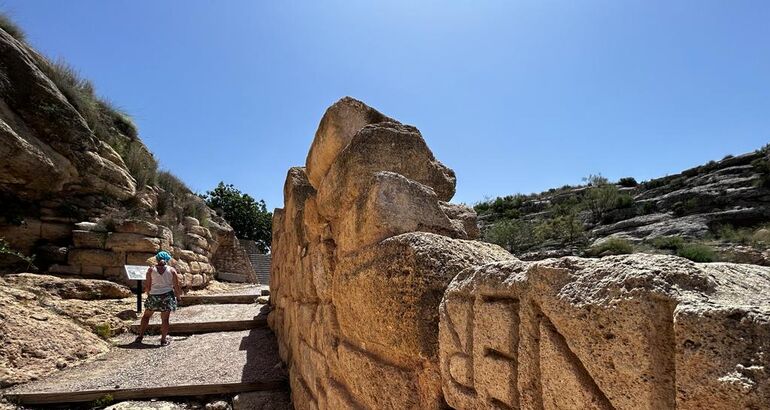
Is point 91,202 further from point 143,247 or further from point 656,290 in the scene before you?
point 656,290

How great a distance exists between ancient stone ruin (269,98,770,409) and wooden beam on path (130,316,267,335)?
3661 millimetres

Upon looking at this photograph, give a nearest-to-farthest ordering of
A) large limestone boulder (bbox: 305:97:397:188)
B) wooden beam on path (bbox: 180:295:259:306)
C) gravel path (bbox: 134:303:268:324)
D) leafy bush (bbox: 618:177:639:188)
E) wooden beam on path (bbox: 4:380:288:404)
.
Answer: large limestone boulder (bbox: 305:97:397:188) → wooden beam on path (bbox: 4:380:288:404) → gravel path (bbox: 134:303:268:324) → wooden beam on path (bbox: 180:295:259:306) → leafy bush (bbox: 618:177:639:188)

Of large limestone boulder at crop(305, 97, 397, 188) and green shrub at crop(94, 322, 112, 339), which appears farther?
green shrub at crop(94, 322, 112, 339)

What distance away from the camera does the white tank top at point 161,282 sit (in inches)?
207

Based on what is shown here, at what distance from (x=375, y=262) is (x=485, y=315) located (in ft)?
1.77

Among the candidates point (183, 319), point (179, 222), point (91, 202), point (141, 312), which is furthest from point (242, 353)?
point (179, 222)

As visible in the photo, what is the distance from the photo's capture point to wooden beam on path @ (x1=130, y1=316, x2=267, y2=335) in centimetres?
539

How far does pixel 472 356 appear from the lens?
1.02 meters

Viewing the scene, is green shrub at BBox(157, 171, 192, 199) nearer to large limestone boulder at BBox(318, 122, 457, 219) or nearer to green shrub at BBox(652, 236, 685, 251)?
large limestone boulder at BBox(318, 122, 457, 219)

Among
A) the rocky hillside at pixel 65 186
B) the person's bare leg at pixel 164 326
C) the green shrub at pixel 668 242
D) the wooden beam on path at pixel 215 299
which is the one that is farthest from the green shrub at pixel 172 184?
the green shrub at pixel 668 242

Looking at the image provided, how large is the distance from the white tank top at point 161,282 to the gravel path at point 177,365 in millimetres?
581

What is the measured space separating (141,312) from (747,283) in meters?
6.71

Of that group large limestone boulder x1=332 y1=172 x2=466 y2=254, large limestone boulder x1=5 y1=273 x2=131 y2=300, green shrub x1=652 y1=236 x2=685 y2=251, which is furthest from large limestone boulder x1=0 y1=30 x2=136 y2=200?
green shrub x1=652 y1=236 x2=685 y2=251

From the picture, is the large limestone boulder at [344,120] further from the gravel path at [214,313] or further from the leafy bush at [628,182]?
the leafy bush at [628,182]
